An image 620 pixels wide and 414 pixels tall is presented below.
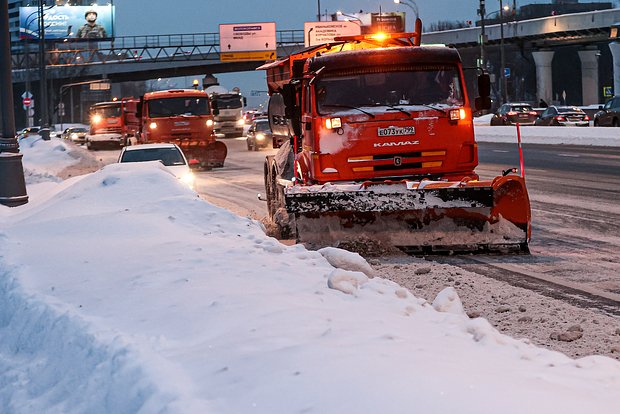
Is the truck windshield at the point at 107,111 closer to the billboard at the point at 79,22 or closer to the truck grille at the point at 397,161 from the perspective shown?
the truck grille at the point at 397,161

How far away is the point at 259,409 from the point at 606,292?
5527 millimetres

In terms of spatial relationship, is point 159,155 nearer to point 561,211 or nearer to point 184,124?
point 561,211

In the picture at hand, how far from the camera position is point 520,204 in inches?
469

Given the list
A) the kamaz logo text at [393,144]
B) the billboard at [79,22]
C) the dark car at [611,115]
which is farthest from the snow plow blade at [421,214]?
the billboard at [79,22]

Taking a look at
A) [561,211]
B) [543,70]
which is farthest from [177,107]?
[543,70]

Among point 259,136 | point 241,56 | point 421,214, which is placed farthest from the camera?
point 241,56

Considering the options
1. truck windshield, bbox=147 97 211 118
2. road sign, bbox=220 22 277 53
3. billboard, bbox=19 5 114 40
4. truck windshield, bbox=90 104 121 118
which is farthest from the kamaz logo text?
billboard, bbox=19 5 114 40

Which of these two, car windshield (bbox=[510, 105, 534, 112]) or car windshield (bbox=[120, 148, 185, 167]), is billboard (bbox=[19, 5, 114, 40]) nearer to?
car windshield (bbox=[510, 105, 534, 112])

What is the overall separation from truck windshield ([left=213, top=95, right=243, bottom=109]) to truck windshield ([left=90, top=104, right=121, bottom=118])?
1053 centimetres

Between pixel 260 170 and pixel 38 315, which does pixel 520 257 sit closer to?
pixel 38 315

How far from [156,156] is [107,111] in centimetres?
3417

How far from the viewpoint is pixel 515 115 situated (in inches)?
2386

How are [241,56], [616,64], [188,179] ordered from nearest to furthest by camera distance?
[188,179] → [616,64] → [241,56]

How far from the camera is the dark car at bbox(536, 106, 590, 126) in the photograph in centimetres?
5359
